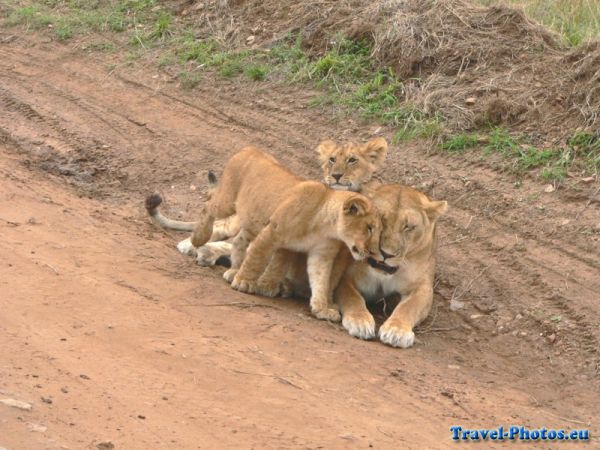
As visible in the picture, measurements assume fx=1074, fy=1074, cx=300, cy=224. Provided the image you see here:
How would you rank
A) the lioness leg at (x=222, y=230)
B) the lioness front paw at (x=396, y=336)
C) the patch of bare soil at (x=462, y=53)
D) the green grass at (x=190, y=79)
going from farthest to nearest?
the green grass at (x=190, y=79) → the patch of bare soil at (x=462, y=53) → the lioness leg at (x=222, y=230) → the lioness front paw at (x=396, y=336)

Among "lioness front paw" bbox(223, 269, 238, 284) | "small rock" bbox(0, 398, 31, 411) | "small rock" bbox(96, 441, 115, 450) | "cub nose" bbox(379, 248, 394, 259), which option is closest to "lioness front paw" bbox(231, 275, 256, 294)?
"lioness front paw" bbox(223, 269, 238, 284)

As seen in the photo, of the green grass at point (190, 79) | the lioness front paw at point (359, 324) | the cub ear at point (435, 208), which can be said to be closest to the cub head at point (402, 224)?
the cub ear at point (435, 208)

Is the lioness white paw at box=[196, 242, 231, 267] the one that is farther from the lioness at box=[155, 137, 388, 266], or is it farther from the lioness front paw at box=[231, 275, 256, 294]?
the lioness front paw at box=[231, 275, 256, 294]

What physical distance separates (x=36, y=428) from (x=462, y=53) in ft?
21.7

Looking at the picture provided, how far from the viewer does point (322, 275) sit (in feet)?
22.3

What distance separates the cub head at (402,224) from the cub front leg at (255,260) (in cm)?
65

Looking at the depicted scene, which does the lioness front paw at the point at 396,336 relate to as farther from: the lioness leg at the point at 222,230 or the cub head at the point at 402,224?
the lioness leg at the point at 222,230

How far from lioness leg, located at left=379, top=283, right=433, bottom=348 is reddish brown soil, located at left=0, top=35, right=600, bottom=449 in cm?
8

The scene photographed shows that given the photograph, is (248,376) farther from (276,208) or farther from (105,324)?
(276,208)

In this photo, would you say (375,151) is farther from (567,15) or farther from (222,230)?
(567,15)

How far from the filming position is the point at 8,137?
9.87m

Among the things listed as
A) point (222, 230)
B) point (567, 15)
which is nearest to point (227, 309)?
point (222, 230)

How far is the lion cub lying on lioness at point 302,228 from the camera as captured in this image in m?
6.59

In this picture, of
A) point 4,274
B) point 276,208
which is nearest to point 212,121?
point 276,208
